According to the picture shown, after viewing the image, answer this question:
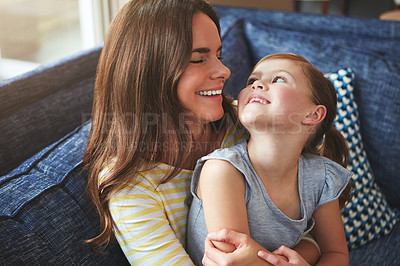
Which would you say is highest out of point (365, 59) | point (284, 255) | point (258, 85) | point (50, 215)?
point (258, 85)

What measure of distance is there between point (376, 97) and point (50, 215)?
1.24 m

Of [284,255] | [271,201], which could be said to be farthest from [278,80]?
[284,255]

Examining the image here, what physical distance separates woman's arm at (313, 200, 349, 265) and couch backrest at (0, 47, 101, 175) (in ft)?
2.53

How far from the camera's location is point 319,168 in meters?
1.16

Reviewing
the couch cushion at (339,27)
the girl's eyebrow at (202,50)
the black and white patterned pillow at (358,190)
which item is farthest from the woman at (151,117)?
the couch cushion at (339,27)

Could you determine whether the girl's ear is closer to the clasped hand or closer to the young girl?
the young girl

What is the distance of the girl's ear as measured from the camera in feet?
3.53

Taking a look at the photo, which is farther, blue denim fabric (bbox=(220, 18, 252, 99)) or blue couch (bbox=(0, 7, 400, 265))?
blue denim fabric (bbox=(220, 18, 252, 99))

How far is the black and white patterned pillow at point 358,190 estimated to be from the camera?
1.52 meters

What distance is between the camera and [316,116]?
3.58 ft

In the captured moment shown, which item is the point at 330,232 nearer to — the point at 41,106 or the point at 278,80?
the point at 278,80

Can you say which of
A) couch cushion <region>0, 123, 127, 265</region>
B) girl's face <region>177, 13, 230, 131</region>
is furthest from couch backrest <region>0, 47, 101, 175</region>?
girl's face <region>177, 13, 230, 131</region>

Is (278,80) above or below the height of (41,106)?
above

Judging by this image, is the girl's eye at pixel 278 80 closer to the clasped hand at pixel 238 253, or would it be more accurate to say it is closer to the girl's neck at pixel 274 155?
the girl's neck at pixel 274 155
